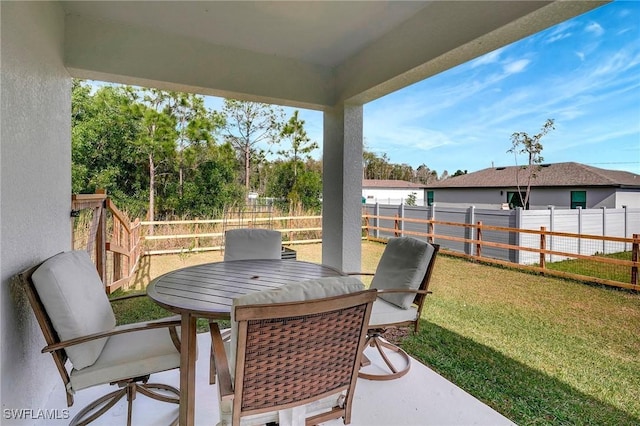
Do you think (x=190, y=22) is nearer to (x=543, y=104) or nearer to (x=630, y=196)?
(x=543, y=104)

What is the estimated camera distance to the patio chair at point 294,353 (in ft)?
3.82

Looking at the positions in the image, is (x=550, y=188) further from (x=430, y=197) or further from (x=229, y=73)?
(x=229, y=73)

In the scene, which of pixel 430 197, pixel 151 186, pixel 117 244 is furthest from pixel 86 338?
pixel 430 197

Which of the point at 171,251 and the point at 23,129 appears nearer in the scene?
the point at 23,129

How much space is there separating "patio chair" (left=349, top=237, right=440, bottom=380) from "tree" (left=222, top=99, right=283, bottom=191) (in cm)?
657

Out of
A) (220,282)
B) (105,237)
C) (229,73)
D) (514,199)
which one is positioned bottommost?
(220,282)

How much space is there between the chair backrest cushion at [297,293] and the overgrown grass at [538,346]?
1581 millimetres

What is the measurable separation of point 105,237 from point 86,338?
2.92m

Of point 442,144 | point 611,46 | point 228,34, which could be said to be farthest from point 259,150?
point 442,144

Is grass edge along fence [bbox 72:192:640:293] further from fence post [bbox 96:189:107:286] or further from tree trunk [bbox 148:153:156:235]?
tree trunk [bbox 148:153:156:235]

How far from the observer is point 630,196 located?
24.8 feet

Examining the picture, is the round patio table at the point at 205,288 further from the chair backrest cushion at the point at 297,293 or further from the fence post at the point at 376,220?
the fence post at the point at 376,220

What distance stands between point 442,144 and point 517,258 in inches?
363

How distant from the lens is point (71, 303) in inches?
63.2
